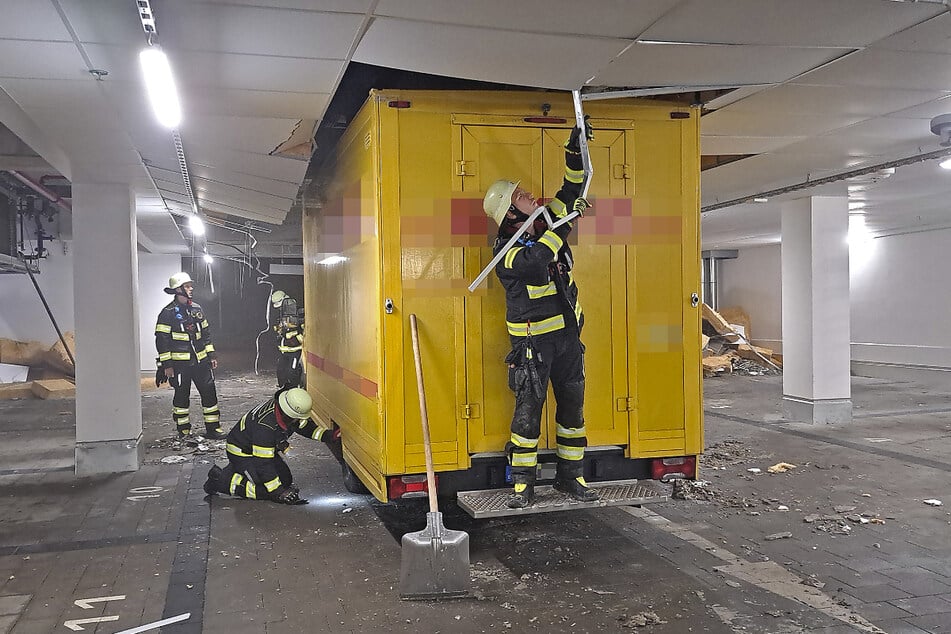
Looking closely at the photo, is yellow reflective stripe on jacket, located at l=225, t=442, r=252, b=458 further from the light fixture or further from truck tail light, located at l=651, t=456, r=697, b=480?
the light fixture

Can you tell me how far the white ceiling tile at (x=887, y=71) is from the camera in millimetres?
4281

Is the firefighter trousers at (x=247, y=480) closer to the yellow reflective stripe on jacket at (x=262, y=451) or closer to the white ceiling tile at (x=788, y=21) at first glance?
the yellow reflective stripe on jacket at (x=262, y=451)

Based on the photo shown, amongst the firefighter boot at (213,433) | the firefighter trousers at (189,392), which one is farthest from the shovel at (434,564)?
the firefighter trousers at (189,392)

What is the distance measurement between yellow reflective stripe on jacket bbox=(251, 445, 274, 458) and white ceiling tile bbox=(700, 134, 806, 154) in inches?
184

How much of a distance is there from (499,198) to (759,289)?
57.6 ft

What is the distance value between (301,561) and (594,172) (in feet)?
10.7

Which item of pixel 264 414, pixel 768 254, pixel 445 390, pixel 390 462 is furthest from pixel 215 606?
pixel 768 254

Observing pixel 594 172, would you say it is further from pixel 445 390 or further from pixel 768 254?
pixel 768 254

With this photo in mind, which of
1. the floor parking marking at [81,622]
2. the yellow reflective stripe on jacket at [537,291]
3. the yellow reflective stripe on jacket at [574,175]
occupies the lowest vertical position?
the floor parking marking at [81,622]

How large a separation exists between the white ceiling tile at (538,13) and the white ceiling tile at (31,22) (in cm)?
151

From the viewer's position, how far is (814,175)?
845 centimetres

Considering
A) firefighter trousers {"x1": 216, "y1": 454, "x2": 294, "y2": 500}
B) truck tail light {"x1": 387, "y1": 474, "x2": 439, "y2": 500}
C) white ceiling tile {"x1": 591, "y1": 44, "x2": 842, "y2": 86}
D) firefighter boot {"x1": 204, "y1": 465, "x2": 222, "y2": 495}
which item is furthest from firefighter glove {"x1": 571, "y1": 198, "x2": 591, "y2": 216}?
firefighter boot {"x1": 204, "y1": 465, "x2": 222, "y2": 495}

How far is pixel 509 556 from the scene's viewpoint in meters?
4.88

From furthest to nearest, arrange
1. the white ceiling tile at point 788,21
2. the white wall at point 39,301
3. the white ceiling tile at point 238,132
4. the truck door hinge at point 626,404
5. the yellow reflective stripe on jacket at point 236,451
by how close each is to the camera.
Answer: the white wall at point 39,301 < the yellow reflective stripe on jacket at point 236,451 < the white ceiling tile at point 238,132 < the truck door hinge at point 626,404 < the white ceiling tile at point 788,21
